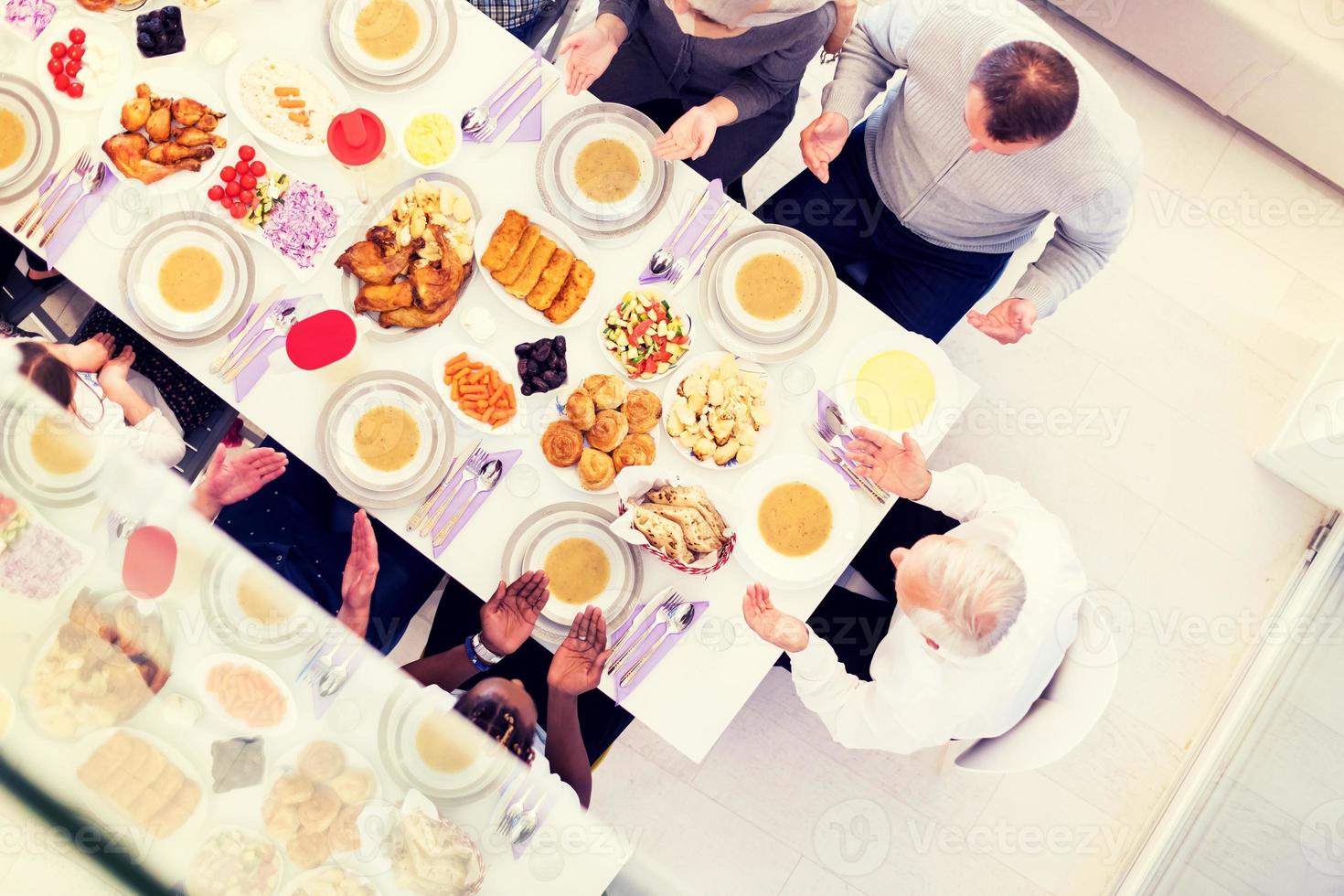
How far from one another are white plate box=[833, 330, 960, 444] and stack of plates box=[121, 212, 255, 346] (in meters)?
1.56

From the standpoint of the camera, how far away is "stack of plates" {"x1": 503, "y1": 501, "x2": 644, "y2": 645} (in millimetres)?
2246

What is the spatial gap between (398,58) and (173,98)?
58 cm

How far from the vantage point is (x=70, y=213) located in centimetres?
226

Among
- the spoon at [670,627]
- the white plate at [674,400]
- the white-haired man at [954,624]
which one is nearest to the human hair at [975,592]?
the white-haired man at [954,624]

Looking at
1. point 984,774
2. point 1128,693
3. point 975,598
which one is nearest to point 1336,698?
point 1128,693

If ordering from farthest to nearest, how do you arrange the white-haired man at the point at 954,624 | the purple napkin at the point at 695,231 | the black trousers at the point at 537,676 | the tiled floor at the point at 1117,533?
the tiled floor at the point at 1117,533, the black trousers at the point at 537,676, the purple napkin at the point at 695,231, the white-haired man at the point at 954,624

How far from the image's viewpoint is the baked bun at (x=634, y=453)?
2.25m

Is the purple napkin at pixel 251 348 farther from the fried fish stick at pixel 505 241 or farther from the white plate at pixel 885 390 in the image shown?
the white plate at pixel 885 390

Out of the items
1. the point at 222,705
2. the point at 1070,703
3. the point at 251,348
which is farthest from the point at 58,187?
the point at 1070,703

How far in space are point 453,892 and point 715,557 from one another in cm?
95

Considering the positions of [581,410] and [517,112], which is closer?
[581,410]

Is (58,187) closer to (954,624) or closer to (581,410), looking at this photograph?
(581,410)

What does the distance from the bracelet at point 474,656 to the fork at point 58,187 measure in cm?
152

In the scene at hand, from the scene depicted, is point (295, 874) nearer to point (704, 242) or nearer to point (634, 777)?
point (634, 777)
